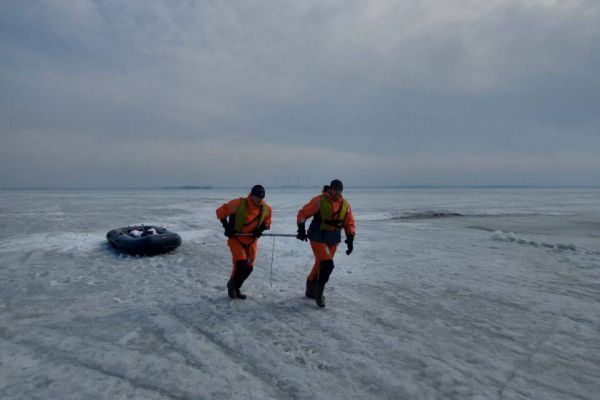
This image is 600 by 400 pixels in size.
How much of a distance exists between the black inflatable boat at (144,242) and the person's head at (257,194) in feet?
14.9

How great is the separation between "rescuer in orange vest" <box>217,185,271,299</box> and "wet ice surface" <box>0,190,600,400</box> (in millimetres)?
701

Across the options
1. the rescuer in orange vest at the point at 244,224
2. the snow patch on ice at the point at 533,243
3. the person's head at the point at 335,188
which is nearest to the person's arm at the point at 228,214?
the rescuer in orange vest at the point at 244,224

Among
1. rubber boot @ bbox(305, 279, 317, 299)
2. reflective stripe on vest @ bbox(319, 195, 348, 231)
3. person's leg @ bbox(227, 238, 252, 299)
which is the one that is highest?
reflective stripe on vest @ bbox(319, 195, 348, 231)

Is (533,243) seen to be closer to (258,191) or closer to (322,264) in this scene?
(322,264)

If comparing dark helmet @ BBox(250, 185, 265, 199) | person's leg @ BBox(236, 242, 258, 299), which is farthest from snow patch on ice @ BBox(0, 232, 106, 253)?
dark helmet @ BBox(250, 185, 265, 199)

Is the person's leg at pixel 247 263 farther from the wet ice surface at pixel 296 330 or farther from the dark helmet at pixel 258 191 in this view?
the dark helmet at pixel 258 191

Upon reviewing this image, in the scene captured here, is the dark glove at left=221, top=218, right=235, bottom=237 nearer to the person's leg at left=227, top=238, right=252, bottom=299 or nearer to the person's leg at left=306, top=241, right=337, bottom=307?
the person's leg at left=227, top=238, right=252, bottom=299

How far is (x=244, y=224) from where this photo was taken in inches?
198

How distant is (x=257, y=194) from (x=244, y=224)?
475mm

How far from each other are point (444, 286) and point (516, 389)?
3.24 m

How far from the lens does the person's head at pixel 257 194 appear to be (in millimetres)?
4871

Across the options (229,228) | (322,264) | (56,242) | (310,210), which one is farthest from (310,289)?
(56,242)

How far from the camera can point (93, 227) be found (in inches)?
542

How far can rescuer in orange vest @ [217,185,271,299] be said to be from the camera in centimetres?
503
